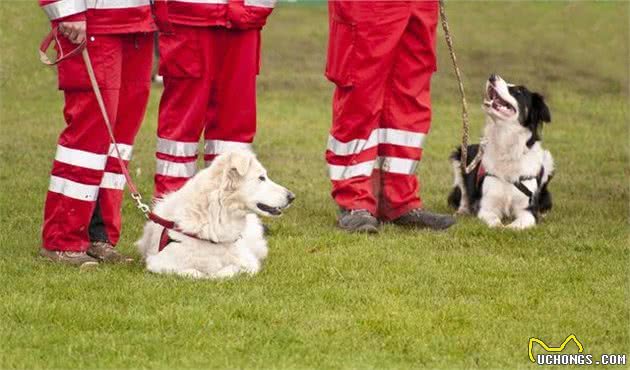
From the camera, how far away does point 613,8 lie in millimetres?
24125

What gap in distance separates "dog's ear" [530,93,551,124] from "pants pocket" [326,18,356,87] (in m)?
1.59

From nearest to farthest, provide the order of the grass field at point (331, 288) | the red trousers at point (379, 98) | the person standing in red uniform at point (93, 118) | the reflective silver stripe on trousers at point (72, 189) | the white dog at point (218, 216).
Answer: the grass field at point (331, 288)
the person standing in red uniform at point (93, 118)
the white dog at point (218, 216)
the reflective silver stripe on trousers at point (72, 189)
the red trousers at point (379, 98)

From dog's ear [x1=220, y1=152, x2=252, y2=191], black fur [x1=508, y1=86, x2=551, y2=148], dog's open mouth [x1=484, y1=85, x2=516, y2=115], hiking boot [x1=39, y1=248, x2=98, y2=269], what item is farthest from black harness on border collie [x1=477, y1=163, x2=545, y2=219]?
hiking boot [x1=39, y1=248, x2=98, y2=269]

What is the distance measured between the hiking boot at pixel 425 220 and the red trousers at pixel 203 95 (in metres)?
1.55

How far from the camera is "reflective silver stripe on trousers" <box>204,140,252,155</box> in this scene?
8148 millimetres

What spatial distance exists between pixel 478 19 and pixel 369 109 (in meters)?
15.8

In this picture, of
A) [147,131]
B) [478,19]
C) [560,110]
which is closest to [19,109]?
[147,131]

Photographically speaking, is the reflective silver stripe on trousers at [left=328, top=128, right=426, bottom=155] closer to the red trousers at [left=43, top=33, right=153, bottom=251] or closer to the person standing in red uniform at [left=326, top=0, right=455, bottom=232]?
the person standing in red uniform at [left=326, top=0, right=455, bottom=232]

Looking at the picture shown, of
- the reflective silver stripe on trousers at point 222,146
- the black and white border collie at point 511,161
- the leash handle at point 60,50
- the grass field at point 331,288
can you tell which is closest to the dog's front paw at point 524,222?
the black and white border collie at point 511,161

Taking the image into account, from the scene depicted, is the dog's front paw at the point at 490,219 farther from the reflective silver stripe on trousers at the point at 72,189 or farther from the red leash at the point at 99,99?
the reflective silver stripe on trousers at the point at 72,189

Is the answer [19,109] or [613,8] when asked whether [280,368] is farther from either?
[613,8]

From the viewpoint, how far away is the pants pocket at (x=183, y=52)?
784 centimetres

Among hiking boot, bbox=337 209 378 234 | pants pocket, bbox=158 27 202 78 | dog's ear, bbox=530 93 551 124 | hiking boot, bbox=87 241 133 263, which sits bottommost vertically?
hiking boot, bbox=337 209 378 234

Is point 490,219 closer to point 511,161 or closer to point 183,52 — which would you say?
point 511,161
